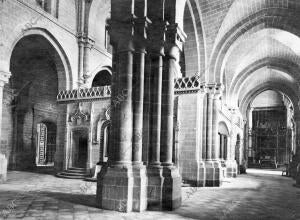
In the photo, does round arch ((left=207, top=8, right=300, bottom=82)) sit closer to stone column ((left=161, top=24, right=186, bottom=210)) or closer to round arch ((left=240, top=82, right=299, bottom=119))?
stone column ((left=161, top=24, right=186, bottom=210))

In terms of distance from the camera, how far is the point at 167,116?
7680mm

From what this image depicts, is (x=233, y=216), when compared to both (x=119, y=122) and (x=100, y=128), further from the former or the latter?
(x=100, y=128)

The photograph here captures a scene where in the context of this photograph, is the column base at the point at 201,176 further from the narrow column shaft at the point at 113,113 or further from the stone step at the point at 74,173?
the narrow column shaft at the point at 113,113

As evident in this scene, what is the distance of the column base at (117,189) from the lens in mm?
6789

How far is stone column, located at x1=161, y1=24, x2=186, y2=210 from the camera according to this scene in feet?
23.7

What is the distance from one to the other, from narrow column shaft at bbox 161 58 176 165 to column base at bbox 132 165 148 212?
718mm

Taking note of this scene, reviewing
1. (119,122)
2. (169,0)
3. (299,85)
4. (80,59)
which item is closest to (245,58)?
(299,85)

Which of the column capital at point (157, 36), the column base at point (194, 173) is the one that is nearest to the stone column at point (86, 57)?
the column base at point (194, 173)

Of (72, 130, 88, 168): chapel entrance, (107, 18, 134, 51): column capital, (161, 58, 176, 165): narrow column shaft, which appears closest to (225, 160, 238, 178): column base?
(72, 130, 88, 168): chapel entrance

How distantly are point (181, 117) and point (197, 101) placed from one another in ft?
3.13

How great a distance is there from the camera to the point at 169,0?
25.4 ft

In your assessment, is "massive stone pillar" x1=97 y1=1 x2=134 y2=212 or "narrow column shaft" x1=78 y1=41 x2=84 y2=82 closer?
"massive stone pillar" x1=97 y1=1 x2=134 y2=212

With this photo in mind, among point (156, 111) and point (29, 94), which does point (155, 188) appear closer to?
point (156, 111)

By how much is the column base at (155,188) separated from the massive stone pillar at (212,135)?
Result: 610 cm
